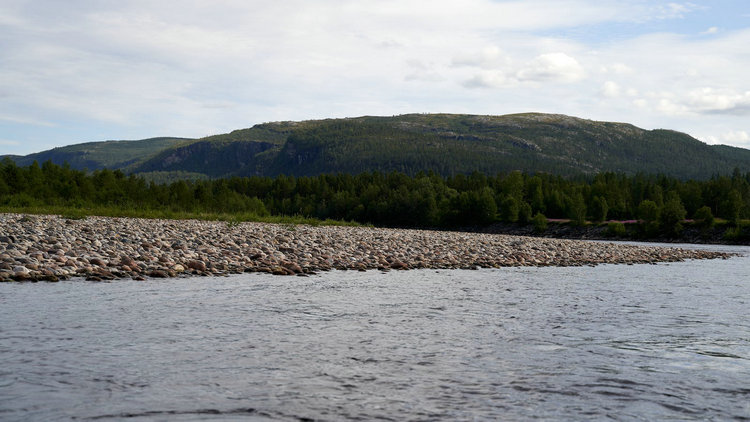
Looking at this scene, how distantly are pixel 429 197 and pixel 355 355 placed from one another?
5144 inches

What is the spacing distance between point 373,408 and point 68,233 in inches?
907

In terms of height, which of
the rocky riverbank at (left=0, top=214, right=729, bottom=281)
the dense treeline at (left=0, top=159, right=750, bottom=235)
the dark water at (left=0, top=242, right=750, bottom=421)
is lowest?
the dark water at (left=0, top=242, right=750, bottom=421)

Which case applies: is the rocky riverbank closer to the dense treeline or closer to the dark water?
the dark water

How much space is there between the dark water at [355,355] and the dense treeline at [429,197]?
170ft

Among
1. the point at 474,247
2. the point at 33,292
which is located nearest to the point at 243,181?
the point at 474,247

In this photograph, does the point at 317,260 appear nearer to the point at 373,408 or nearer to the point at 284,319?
the point at 284,319

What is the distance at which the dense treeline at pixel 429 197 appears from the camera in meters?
67.2

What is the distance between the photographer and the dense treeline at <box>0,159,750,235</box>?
67188 mm

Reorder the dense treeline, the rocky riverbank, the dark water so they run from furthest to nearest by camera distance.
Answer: the dense treeline, the rocky riverbank, the dark water

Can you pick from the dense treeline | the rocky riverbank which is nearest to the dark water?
the rocky riverbank

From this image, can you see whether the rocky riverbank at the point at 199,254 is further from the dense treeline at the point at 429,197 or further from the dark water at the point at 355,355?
the dense treeline at the point at 429,197

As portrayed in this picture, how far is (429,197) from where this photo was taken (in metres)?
139

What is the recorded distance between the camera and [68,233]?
83.5ft

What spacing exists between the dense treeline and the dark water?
5196 centimetres
